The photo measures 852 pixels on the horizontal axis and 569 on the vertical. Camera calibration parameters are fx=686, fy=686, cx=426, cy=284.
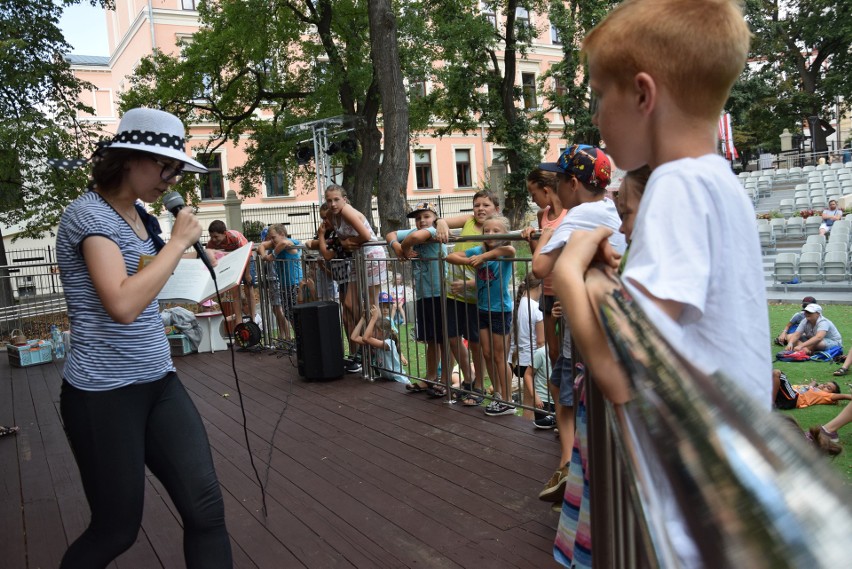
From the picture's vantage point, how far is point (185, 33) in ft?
122

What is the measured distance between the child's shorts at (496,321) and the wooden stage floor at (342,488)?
2.32 ft

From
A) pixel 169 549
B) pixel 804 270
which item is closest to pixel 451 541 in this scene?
pixel 169 549

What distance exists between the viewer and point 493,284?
5.69 m

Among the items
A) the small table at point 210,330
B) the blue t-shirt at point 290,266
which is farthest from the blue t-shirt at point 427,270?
the small table at point 210,330

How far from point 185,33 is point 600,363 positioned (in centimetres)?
4083

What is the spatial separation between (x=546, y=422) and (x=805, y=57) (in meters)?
49.7

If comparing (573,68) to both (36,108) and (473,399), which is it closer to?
(36,108)

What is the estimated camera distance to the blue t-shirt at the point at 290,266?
9125 mm

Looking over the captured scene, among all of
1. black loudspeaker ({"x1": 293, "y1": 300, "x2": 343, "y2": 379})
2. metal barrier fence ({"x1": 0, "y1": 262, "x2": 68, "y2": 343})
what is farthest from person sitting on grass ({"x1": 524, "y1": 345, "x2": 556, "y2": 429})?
metal barrier fence ({"x1": 0, "y1": 262, "x2": 68, "y2": 343})

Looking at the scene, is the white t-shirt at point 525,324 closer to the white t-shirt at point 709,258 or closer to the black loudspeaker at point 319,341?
the black loudspeaker at point 319,341

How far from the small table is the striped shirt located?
7.75 meters

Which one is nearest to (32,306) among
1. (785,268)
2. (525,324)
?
(525,324)

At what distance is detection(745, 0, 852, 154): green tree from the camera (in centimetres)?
4203

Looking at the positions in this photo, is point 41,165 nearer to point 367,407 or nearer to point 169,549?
point 367,407
